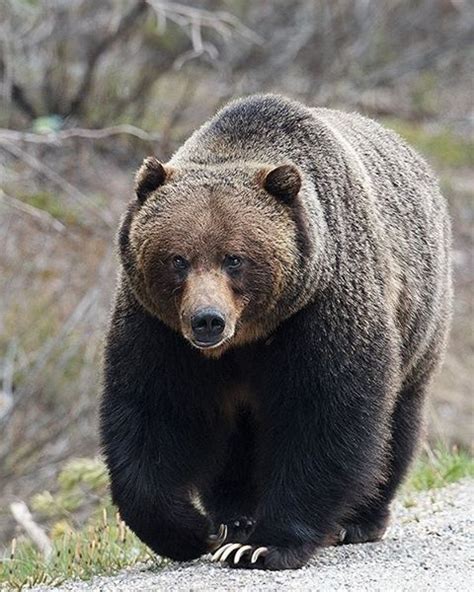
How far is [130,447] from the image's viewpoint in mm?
6121

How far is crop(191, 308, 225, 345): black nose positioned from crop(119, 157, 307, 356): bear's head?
3 centimetres

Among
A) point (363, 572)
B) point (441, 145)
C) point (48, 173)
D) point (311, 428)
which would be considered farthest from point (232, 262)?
point (441, 145)

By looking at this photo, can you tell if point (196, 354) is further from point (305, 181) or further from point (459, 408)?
point (459, 408)

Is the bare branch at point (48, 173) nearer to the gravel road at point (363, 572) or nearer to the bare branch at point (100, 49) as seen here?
the bare branch at point (100, 49)

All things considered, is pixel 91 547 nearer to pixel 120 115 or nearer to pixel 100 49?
pixel 100 49

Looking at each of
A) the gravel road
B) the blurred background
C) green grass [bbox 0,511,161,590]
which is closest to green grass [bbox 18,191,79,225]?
the blurred background

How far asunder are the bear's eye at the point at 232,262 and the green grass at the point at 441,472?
312cm

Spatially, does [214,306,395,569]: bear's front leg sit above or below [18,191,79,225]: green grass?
below

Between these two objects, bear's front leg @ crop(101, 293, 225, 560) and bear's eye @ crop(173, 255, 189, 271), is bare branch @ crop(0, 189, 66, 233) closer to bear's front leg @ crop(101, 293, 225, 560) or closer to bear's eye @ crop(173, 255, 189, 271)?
bear's front leg @ crop(101, 293, 225, 560)

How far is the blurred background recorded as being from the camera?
1280cm

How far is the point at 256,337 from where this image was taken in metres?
5.97

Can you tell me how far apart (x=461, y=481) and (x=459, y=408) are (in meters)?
7.08

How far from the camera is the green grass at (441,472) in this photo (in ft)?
28.2

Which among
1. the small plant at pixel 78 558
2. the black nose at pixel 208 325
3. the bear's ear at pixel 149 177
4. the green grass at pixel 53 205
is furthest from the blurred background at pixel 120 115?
the black nose at pixel 208 325
